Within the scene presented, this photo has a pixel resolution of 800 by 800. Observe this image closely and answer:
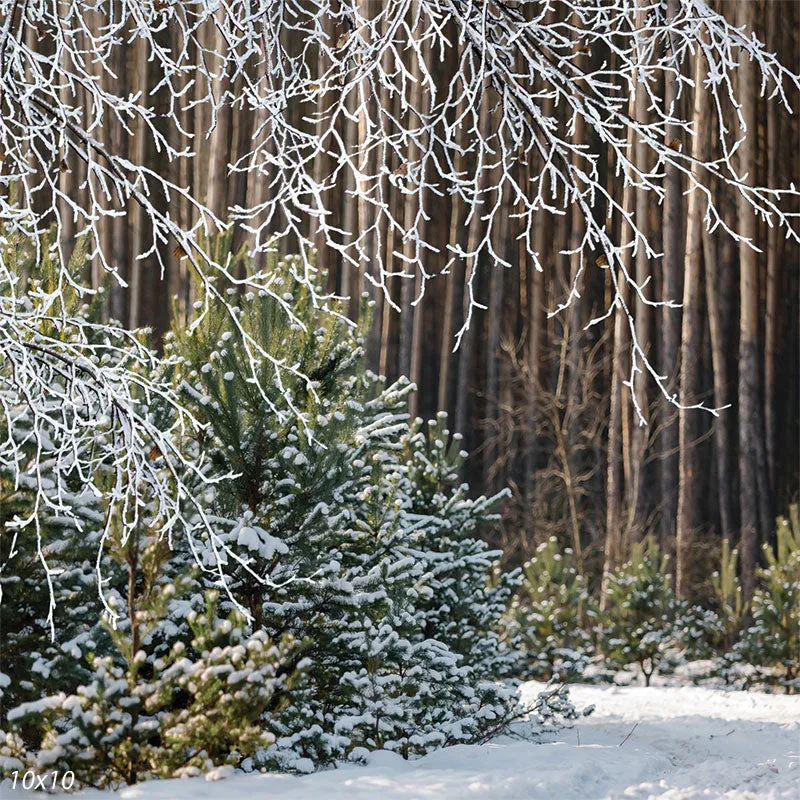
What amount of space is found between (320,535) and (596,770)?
1.98m

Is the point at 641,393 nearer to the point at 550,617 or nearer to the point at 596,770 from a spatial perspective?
the point at 550,617

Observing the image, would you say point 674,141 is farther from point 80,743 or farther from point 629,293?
point 629,293

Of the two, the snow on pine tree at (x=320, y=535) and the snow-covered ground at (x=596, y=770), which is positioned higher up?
the snow on pine tree at (x=320, y=535)

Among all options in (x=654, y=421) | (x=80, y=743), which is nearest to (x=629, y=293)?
(x=654, y=421)

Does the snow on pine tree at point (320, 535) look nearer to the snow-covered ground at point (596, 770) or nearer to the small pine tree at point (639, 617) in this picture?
the snow-covered ground at point (596, 770)

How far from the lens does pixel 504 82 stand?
3943 mm

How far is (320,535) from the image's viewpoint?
6.29 m

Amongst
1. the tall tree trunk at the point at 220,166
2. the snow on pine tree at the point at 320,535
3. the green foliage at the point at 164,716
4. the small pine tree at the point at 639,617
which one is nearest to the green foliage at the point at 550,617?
the small pine tree at the point at 639,617

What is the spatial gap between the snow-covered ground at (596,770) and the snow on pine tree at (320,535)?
35 centimetres

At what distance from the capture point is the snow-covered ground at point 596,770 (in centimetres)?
526

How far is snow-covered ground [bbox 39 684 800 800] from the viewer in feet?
17.3

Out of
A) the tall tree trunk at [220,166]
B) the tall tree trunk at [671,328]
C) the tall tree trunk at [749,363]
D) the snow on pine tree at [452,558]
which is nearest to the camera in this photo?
the snow on pine tree at [452,558]

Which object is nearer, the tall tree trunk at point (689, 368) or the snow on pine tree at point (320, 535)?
the snow on pine tree at point (320, 535)

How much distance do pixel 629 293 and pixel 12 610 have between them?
14.6 m
